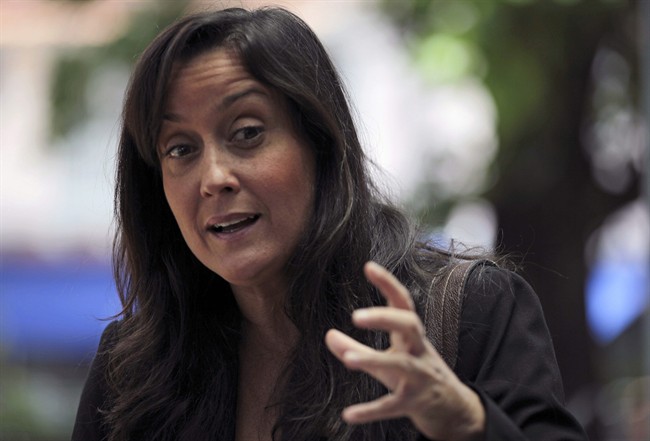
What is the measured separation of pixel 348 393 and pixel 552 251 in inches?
181

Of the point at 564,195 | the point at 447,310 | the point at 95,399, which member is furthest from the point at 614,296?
the point at 447,310

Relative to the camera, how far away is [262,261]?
268cm

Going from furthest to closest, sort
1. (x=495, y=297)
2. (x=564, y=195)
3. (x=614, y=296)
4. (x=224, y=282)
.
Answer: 1. (x=614, y=296)
2. (x=564, y=195)
3. (x=224, y=282)
4. (x=495, y=297)

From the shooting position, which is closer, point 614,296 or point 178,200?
point 178,200

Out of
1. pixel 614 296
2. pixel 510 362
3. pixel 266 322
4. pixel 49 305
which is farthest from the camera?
pixel 49 305

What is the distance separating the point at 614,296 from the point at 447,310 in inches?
231

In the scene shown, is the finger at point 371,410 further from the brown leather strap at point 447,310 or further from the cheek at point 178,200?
the cheek at point 178,200

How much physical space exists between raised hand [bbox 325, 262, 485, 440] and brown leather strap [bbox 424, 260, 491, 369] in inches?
15.1

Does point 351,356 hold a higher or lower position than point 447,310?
higher

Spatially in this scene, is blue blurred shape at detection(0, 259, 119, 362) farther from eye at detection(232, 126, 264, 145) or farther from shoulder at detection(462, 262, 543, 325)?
shoulder at detection(462, 262, 543, 325)

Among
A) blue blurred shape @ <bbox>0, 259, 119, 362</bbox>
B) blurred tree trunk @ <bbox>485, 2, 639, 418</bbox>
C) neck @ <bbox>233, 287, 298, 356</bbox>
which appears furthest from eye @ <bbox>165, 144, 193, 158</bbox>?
blue blurred shape @ <bbox>0, 259, 119, 362</bbox>

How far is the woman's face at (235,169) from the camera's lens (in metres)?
2.67

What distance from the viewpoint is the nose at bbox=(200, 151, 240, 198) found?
8.68ft

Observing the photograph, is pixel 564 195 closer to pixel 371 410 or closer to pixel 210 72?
pixel 210 72
